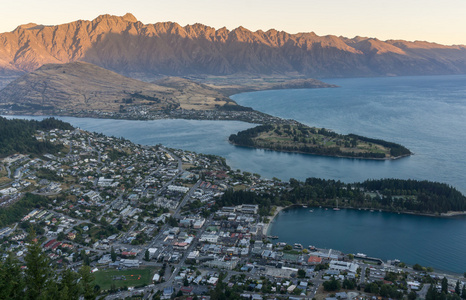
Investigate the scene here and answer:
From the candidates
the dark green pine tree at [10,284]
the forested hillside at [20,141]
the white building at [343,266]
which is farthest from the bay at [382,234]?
the forested hillside at [20,141]

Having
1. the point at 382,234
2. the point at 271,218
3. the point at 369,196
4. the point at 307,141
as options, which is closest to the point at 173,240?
the point at 271,218

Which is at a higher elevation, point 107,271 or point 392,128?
point 392,128

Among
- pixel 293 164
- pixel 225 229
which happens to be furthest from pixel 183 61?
pixel 225 229

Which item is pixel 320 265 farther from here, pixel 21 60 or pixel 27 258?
pixel 21 60

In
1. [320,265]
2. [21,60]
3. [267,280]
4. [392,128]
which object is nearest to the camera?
[267,280]

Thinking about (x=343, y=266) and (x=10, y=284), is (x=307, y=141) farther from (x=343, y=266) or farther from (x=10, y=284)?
(x=10, y=284)

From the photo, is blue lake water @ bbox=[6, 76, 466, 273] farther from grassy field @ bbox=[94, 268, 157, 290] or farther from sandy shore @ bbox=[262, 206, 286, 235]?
grassy field @ bbox=[94, 268, 157, 290]
